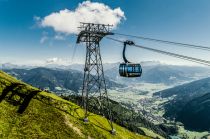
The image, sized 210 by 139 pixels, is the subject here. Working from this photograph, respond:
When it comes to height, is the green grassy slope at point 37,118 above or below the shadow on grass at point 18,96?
below

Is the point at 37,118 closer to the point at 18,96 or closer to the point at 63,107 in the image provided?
the point at 18,96

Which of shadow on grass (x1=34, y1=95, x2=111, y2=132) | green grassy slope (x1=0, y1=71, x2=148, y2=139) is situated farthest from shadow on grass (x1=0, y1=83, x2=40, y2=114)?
shadow on grass (x1=34, y1=95, x2=111, y2=132)

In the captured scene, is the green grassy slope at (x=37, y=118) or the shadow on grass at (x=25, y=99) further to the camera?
the shadow on grass at (x=25, y=99)

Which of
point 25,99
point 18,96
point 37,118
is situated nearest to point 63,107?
point 25,99

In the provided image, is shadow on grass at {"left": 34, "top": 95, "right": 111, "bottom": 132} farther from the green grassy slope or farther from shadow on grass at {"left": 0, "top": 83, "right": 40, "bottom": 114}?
shadow on grass at {"left": 0, "top": 83, "right": 40, "bottom": 114}

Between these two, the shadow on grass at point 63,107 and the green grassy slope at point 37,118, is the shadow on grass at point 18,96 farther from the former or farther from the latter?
the shadow on grass at point 63,107

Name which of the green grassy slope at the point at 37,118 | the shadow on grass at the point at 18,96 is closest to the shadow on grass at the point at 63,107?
the green grassy slope at the point at 37,118

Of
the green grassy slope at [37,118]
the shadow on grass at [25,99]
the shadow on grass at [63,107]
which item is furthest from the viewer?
the shadow on grass at [63,107]

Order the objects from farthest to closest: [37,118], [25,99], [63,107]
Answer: [63,107], [25,99], [37,118]

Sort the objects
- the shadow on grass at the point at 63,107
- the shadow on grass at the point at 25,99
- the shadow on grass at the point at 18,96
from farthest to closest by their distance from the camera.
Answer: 1. the shadow on grass at the point at 63,107
2. the shadow on grass at the point at 25,99
3. the shadow on grass at the point at 18,96
